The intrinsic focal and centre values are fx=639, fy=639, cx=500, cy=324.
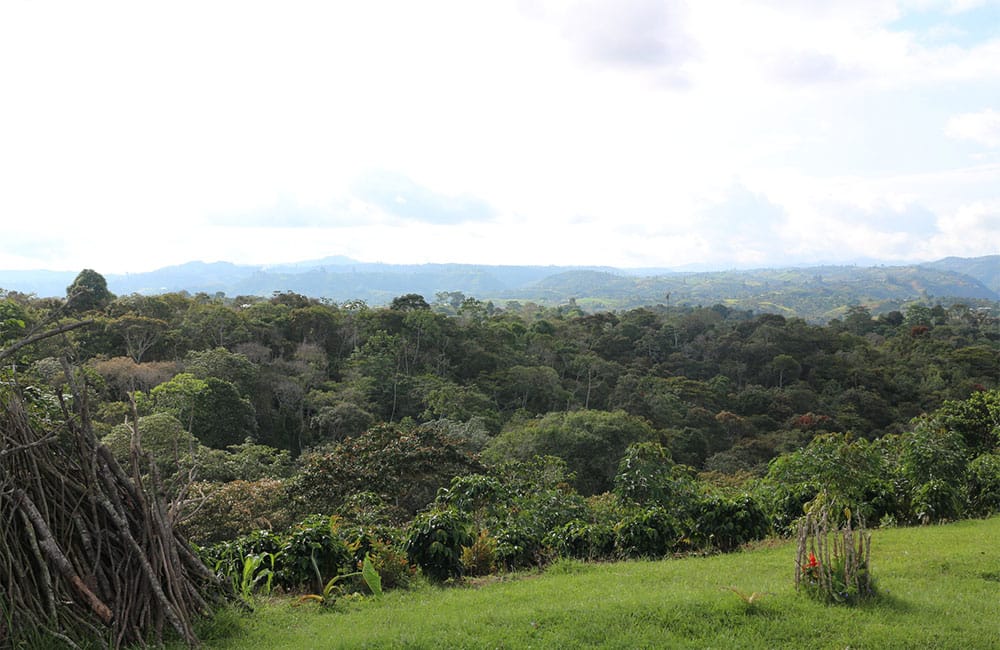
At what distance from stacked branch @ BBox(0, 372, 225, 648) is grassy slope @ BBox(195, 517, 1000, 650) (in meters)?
0.59

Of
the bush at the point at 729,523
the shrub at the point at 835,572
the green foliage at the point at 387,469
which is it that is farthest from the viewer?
the green foliage at the point at 387,469

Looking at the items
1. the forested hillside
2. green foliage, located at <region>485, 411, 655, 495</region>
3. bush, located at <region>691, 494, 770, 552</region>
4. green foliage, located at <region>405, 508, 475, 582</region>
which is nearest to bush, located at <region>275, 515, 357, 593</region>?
the forested hillside

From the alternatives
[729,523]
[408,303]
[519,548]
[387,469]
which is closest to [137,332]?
[408,303]

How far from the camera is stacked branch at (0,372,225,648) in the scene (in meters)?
4.04

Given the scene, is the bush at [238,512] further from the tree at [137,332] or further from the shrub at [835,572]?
the tree at [137,332]

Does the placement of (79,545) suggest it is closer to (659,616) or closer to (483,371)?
(659,616)

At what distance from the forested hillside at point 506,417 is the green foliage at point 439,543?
0.08 ft

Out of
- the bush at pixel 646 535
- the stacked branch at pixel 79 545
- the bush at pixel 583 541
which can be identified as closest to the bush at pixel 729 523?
the bush at pixel 646 535

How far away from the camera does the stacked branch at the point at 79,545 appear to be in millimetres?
4039

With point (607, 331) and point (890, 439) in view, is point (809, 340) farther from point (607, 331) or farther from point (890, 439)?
point (890, 439)

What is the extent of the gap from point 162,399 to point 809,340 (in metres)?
44.2

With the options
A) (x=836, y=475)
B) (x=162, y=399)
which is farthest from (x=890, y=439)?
(x=162, y=399)

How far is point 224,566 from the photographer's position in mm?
6250

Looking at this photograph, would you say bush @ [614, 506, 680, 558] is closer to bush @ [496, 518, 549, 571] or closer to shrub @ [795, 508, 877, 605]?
bush @ [496, 518, 549, 571]
